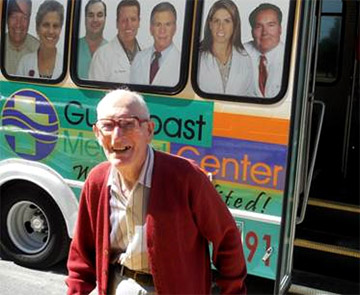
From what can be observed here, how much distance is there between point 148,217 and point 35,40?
2666mm

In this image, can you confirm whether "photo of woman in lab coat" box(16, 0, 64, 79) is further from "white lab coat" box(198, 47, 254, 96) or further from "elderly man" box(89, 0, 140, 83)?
"white lab coat" box(198, 47, 254, 96)

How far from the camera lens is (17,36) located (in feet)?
14.0

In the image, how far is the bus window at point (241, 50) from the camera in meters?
3.29

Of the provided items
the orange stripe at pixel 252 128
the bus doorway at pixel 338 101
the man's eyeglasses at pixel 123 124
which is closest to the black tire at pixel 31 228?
the orange stripe at pixel 252 128

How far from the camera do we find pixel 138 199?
201 cm

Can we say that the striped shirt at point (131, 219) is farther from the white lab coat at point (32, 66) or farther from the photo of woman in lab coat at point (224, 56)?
the white lab coat at point (32, 66)

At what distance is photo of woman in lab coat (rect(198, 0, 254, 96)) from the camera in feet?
11.2

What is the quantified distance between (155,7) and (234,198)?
1367mm

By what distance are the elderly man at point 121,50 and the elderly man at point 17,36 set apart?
626 mm

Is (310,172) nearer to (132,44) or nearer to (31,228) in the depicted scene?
(132,44)

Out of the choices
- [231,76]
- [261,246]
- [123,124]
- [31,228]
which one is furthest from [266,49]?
[31,228]

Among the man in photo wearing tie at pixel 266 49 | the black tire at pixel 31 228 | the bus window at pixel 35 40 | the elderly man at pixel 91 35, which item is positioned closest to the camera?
the man in photo wearing tie at pixel 266 49

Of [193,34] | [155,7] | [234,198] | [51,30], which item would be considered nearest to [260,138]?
[234,198]

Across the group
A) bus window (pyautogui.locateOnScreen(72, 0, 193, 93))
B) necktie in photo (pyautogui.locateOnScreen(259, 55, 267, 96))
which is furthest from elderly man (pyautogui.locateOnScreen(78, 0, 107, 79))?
necktie in photo (pyautogui.locateOnScreen(259, 55, 267, 96))
